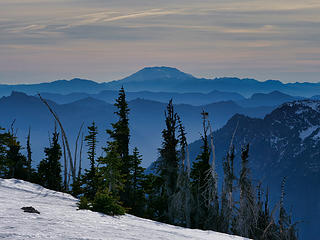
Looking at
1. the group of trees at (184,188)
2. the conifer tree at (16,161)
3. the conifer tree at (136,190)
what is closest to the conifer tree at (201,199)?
the group of trees at (184,188)

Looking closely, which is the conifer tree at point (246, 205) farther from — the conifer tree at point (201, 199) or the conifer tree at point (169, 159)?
the conifer tree at point (169, 159)

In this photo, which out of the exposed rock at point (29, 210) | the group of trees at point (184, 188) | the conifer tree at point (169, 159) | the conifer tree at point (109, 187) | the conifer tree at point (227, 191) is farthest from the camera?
the conifer tree at point (169, 159)

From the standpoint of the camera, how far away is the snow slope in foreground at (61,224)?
987 centimetres

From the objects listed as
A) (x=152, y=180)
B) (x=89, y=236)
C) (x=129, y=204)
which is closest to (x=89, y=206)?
(x=89, y=236)

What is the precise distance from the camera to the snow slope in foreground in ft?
32.4

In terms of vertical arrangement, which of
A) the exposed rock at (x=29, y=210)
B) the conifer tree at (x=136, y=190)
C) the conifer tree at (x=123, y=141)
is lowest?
the conifer tree at (x=136, y=190)

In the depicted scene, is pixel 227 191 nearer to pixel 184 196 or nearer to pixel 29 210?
pixel 184 196

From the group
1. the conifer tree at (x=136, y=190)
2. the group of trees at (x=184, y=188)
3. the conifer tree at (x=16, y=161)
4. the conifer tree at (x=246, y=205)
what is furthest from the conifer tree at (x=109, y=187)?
the conifer tree at (x=16, y=161)

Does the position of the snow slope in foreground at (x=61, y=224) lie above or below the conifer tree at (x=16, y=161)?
above

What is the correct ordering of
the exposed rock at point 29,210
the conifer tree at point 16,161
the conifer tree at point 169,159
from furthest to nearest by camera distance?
1. the conifer tree at point 16,161
2. the conifer tree at point 169,159
3. the exposed rock at point 29,210

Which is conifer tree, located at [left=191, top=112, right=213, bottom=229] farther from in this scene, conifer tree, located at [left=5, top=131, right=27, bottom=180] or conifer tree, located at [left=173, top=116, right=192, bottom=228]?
conifer tree, located at [left=5, top=131, right=27, bottom=180]

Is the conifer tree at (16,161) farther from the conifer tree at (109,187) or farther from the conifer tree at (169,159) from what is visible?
the conifer tree at (109,187)

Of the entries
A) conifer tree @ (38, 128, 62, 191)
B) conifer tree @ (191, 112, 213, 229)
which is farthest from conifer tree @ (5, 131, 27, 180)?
conifer tree @ (191, 112, 213, 229)

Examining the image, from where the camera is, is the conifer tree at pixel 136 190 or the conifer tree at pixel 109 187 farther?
the conifer tree at pixel 136 190
